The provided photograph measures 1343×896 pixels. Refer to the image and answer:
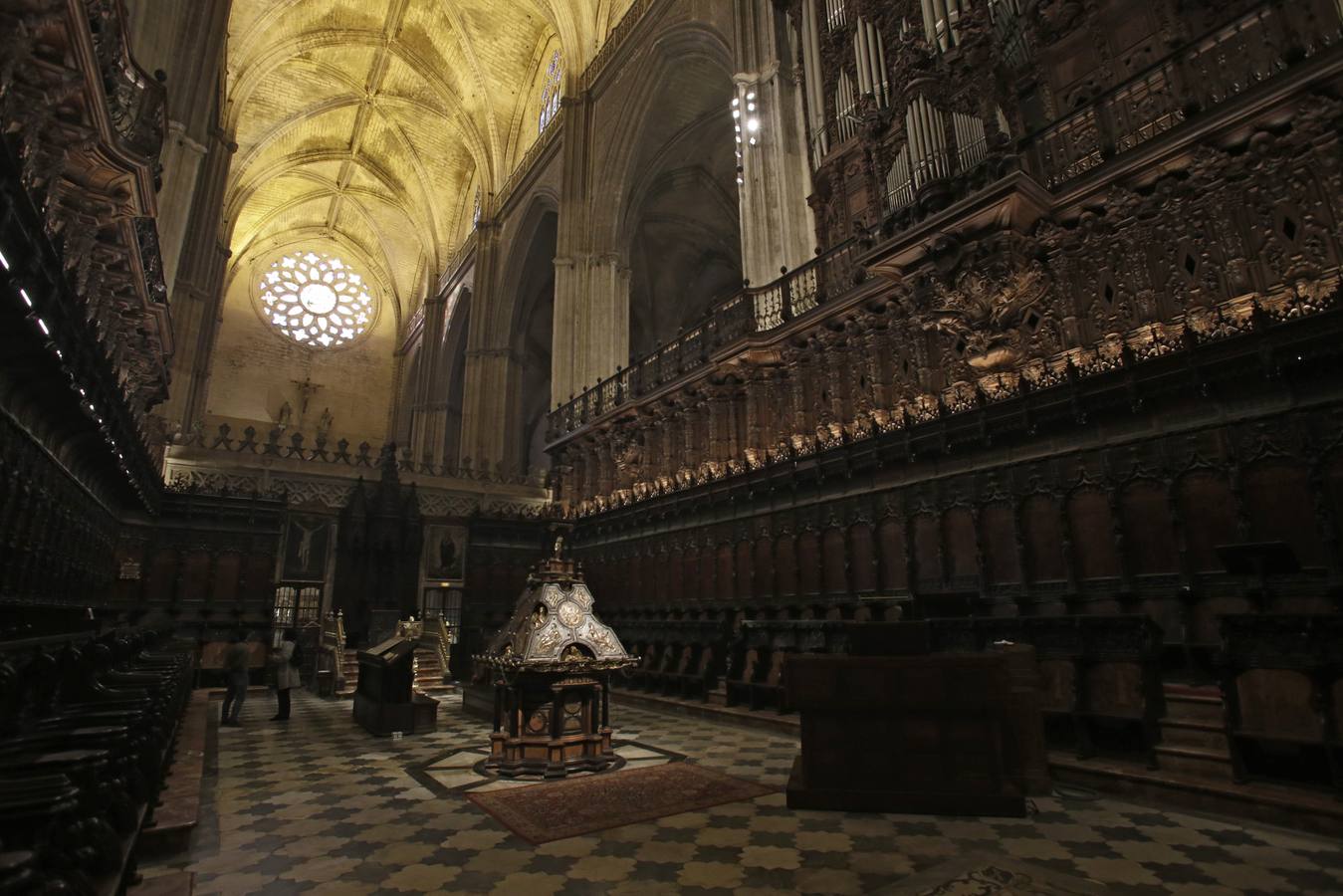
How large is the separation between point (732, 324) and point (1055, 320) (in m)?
5.55

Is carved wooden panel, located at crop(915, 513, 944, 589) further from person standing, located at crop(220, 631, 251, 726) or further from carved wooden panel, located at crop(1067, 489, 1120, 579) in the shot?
person standing, located at crop(220, 631, 251, 726)

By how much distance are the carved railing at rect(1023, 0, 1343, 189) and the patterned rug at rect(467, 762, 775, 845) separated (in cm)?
693

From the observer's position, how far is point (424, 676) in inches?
492

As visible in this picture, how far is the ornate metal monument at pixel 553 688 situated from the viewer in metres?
5.32

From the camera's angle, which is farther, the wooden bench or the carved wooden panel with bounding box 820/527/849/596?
the carved wooden panel with bounding box 820/527/849/596

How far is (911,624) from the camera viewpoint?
4.19m

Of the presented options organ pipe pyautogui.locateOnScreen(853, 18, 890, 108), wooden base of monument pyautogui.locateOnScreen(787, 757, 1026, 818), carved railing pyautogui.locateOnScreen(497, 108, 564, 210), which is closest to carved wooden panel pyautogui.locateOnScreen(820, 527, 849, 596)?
wooden base of monument pyautogui.locateOnScreen(787, 757, 1026, 818)

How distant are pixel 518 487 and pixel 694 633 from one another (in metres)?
10.7

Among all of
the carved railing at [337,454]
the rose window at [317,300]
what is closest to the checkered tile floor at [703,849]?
the carved railing at [337,454]

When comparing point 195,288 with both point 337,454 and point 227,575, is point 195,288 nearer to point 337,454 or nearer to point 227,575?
point 337,454

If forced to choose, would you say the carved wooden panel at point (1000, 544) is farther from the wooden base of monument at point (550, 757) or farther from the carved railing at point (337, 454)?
the carved railing at point (337, 454)

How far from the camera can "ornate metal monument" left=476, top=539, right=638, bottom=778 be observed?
17.5ft

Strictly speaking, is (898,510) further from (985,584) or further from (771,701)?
(771,701)

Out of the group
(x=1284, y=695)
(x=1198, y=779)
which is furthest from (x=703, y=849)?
(x=1284, y=695)
